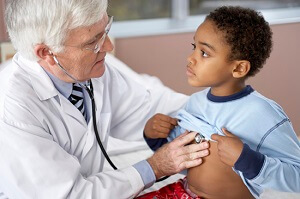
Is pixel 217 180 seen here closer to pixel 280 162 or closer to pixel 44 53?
pixel 280 162

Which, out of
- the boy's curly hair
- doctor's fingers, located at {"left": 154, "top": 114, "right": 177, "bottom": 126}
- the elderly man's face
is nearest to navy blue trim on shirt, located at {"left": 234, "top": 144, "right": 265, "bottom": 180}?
the boy's curly hair

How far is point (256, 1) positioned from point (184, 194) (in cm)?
279

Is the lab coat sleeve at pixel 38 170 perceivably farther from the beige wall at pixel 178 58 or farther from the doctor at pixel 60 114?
the beige wall at pixel 178 58

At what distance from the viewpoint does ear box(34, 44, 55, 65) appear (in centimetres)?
146

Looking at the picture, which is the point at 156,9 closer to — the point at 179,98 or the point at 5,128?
the point at 179,98

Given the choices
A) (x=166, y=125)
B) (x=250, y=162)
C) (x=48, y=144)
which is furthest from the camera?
(x=166, y=125)

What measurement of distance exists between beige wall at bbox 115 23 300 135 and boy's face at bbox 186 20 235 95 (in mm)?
1572

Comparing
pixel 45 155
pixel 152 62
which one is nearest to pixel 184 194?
pixel 45 155

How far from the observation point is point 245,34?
1404mm

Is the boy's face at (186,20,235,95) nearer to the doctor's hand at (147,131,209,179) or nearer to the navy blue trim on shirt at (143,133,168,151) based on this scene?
the doctor's hand at (147,131,209,179)

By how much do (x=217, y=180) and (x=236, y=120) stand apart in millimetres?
202

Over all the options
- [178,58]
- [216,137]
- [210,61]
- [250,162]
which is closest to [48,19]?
[210,61]

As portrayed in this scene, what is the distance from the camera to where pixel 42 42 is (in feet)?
4.77

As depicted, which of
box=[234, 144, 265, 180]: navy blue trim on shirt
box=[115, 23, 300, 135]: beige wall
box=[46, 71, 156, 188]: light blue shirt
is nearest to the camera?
box=[234, 144, 265, 180]: navy blue trim on shirt
